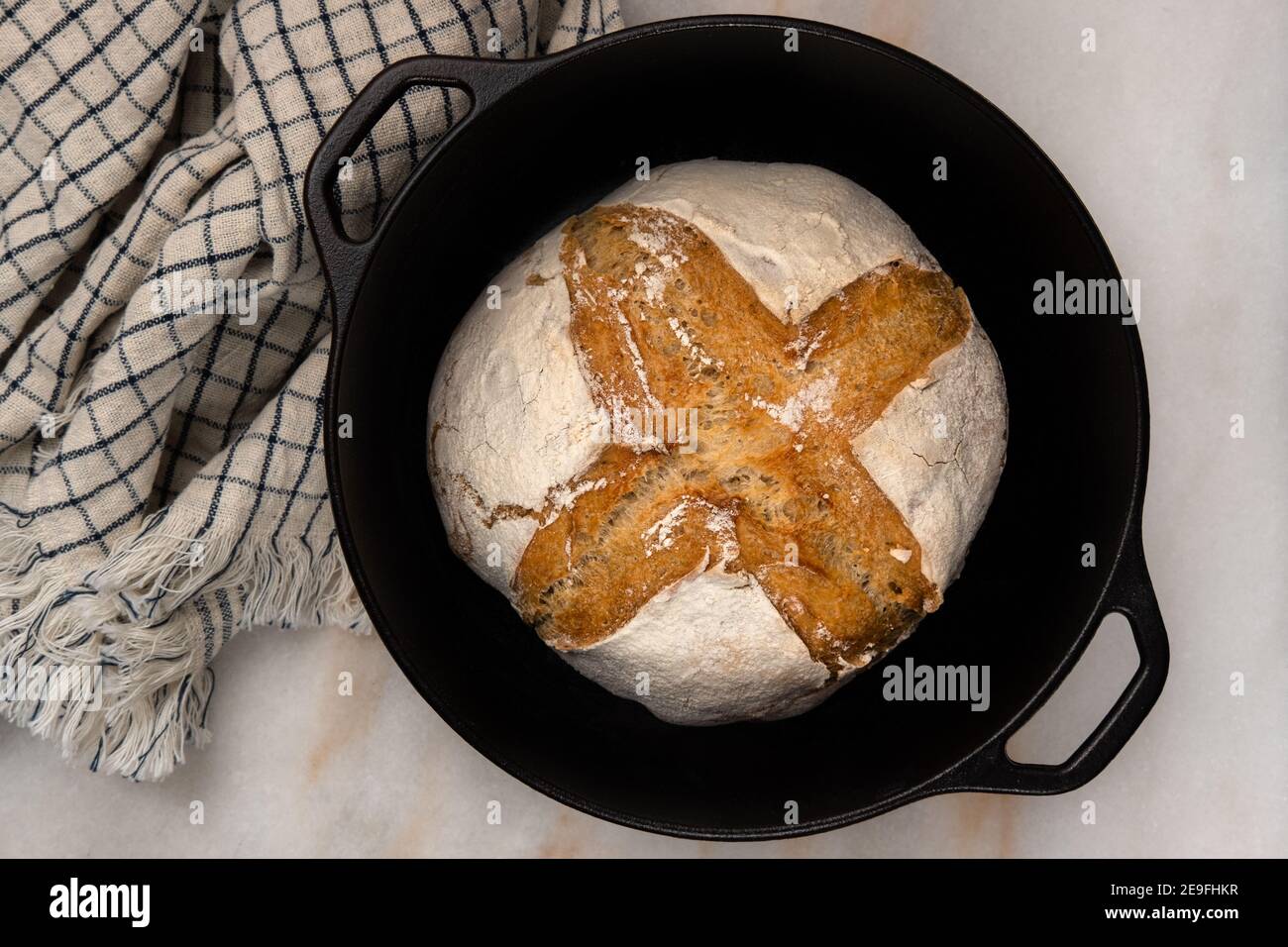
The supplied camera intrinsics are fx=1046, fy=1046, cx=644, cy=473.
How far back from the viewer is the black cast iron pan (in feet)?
2.85

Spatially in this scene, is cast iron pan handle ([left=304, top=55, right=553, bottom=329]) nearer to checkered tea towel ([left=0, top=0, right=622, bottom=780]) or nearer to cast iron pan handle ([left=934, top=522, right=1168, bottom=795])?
checkered tea towel ([left=0, top=0, right=622, bottom=780])

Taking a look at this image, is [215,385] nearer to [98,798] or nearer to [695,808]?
[98,798]

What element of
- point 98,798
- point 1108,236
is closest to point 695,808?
point 98,798

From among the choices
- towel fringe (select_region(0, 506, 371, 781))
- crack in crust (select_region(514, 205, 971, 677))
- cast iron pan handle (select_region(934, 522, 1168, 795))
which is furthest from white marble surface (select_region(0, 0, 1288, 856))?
crack in crust (select_region(514, 205, 971, 677))

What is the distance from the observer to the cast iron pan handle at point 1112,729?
2.84 ft

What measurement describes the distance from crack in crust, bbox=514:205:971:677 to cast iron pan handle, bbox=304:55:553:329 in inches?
5.9

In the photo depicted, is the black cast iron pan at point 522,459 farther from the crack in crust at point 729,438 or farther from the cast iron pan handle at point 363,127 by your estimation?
the crack in crust at point 729,438

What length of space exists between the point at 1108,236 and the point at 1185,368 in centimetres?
16

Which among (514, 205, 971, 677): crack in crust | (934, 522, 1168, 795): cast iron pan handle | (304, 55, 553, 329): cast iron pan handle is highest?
(304, 55, 553, 329): cast iron pan handle

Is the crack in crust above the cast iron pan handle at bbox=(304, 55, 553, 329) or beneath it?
beneath

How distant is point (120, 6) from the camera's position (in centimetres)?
97

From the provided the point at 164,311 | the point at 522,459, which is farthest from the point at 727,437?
the point at 164,311

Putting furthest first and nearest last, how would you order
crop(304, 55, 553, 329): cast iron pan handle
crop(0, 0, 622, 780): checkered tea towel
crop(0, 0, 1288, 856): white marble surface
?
crop(0, 0, 1288, 856): white marble surface → crop(0, 0, 622, 780): checkered tea towel → crop(304, 55, 553, 329): cast iron pan handle
